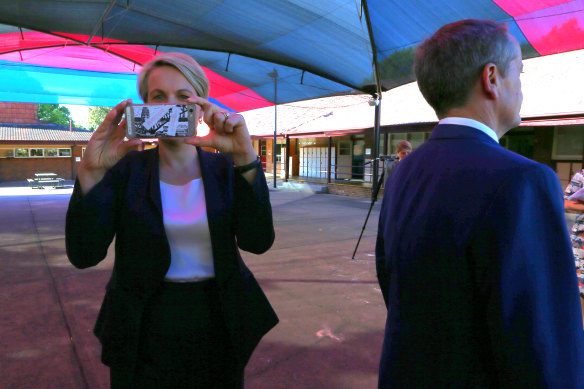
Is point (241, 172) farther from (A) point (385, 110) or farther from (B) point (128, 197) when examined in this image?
(A) point (385, 110)

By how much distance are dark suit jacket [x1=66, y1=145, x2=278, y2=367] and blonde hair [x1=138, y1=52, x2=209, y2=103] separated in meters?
0.26

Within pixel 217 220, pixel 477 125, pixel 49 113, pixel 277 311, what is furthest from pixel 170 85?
pixel 49 113

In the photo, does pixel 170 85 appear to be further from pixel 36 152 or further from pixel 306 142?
pixel 36 152

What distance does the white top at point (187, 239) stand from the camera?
1.29m

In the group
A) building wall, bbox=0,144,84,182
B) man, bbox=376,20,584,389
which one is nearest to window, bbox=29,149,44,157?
building wall, bbox=0,144,84,182

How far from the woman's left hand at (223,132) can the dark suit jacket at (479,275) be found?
21.1 inches

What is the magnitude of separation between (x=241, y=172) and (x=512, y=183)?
814mm

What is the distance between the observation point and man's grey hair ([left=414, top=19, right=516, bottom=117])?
0.98 metres

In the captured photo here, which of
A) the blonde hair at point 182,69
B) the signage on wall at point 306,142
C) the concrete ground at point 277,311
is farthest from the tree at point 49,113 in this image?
the blonde hair at point 182,69

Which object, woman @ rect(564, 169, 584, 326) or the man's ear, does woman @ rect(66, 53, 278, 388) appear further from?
woman @ rect(564, 169, 584, 326)

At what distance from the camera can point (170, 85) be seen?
4.38 feet

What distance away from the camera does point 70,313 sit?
3684mm

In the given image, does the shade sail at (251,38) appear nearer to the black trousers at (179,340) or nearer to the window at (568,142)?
the window at (568,142)

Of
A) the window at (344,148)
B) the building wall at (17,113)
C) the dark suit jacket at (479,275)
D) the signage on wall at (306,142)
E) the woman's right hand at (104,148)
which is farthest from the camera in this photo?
the building wall at (17,113)
